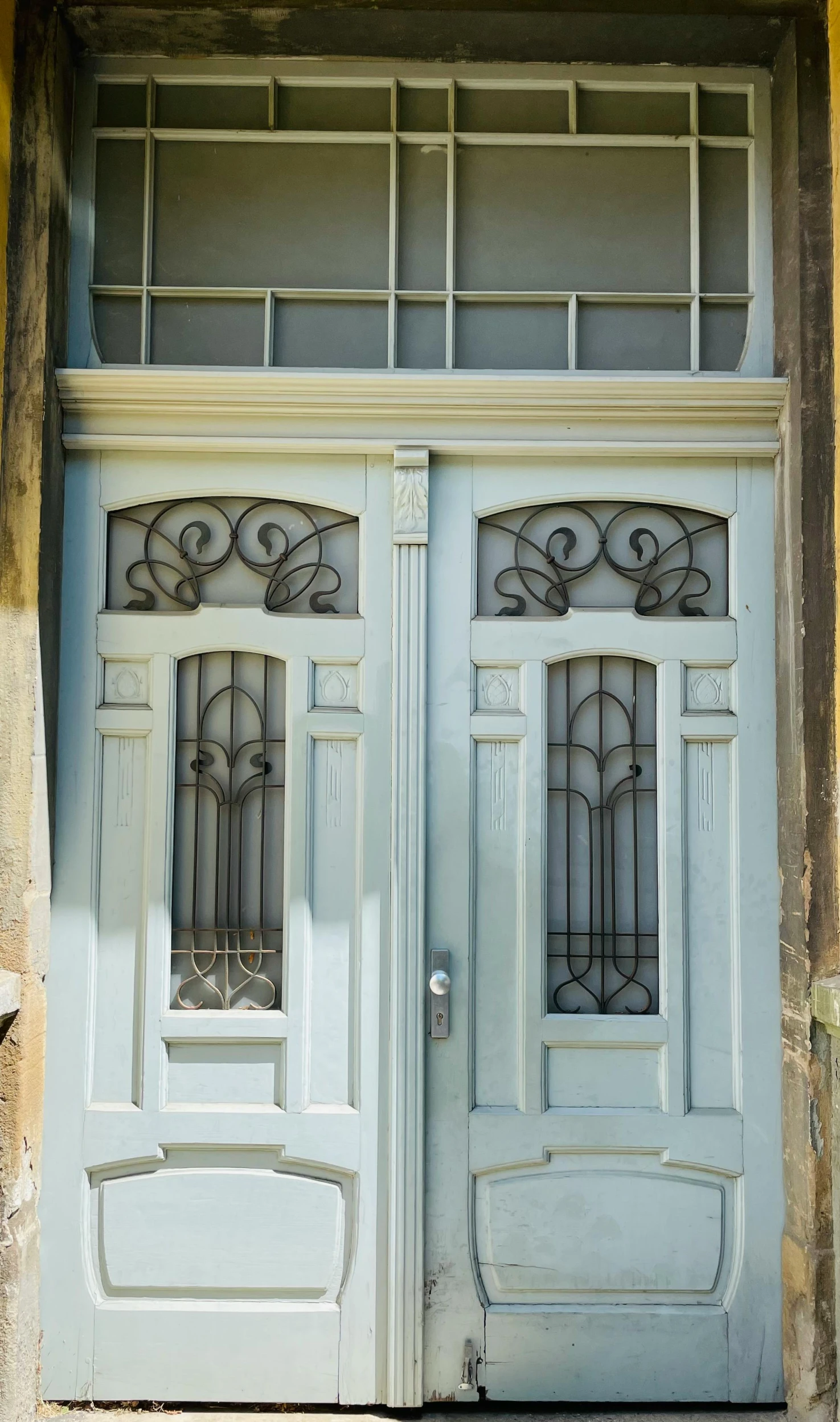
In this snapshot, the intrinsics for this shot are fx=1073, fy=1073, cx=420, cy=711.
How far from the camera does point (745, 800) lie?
3.02m

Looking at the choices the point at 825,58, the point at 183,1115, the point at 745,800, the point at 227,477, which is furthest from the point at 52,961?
the point at 825,58

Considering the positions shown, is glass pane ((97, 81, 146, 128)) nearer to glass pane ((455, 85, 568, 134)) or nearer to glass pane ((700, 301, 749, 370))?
glass pane ((455, 85, 568, 134))

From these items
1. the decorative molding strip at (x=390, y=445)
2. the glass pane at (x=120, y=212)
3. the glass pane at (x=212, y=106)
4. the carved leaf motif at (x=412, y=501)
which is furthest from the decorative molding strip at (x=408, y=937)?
the glass pane at (x=212, y=106)

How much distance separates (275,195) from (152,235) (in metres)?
0.37

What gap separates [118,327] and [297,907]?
1735 mm

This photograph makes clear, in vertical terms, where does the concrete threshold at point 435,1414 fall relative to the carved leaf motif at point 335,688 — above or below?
below

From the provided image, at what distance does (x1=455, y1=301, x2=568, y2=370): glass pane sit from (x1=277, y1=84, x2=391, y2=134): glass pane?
59cm

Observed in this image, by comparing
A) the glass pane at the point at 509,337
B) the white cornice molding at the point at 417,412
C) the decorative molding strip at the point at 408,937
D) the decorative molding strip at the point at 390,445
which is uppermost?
the glass pane at the point at 509,337

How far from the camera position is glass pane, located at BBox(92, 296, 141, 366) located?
308cm

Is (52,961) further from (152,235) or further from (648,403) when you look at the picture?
(648,403)

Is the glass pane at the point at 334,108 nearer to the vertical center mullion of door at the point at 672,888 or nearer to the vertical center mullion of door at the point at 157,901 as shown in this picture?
the vertical center mullion of door at the point at 157,901

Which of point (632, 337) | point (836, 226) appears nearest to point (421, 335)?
point (632, 337)

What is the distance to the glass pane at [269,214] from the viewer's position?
3086 mm

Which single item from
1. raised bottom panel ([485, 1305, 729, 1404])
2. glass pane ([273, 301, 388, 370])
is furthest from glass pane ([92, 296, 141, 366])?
raised bottom panel ([485, 1305, 729, 1404])
